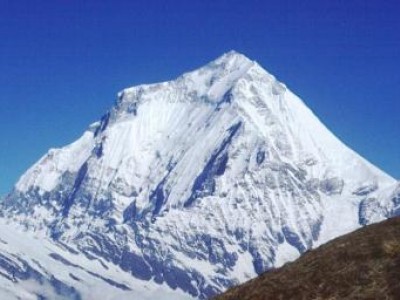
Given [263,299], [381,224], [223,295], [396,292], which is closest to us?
[396,292]

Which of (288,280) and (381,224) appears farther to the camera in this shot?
(381,224)

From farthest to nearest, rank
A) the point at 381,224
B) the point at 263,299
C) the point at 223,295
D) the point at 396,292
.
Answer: the point at 381,224, the point at 223,295, the point at 263,299, the point at 396,292

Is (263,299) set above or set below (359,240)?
below

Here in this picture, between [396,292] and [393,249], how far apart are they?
16.5 feet

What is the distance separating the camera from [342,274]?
39000mm

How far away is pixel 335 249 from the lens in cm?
4294

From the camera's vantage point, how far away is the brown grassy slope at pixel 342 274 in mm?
37156

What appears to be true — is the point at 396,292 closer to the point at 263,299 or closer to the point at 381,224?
the point at 263,299

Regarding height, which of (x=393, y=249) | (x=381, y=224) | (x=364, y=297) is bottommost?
(x=364, y=297)

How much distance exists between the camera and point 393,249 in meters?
40.6

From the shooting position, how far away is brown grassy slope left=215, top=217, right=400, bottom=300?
37156mm

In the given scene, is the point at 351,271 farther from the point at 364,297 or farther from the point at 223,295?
the point at 223,295

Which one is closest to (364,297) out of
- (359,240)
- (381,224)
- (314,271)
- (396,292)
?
(396,292)

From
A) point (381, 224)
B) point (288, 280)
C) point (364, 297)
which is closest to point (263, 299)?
point (288, 280)
